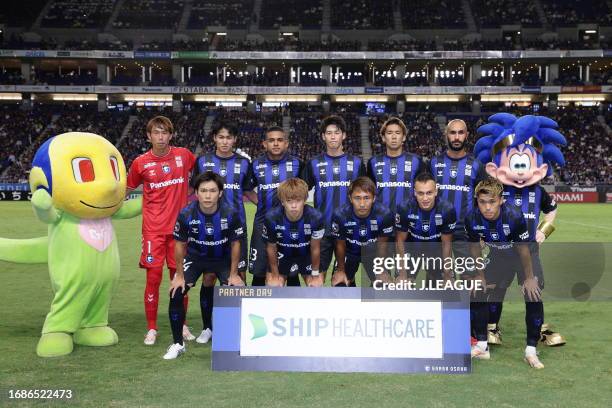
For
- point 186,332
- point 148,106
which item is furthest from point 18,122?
point 186,332

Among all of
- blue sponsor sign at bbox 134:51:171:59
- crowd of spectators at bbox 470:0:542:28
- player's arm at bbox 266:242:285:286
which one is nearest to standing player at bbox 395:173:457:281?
player's arm at bbox 266:242:285:286

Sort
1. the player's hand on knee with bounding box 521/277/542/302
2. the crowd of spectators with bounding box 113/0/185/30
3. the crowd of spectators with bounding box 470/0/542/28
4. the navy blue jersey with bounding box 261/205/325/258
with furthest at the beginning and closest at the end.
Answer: the crowd of spectators with bounding box 113/0/185/30 < the crowd of spectators with bounding box 470/0/542/28 < the navy blue jersey with bounding box 261/205/325/258 < the player's hand on knee with bounding box 521/277/542/302

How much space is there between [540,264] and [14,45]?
44.8 metres

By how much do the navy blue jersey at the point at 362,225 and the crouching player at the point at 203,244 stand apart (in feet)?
2.90

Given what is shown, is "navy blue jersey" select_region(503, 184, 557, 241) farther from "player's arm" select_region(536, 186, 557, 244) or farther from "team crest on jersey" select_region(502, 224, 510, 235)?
"team crest on jersey" select_region(502, 224, 510, 235)

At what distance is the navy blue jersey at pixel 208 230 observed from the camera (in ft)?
17.2

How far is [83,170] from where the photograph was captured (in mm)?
5469

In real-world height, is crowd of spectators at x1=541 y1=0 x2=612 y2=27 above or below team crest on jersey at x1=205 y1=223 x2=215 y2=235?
above

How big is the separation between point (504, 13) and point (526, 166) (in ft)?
149

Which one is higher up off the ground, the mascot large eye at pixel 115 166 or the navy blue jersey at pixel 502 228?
the mascot large eye at pixel 115 166

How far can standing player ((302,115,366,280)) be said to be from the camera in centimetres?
574

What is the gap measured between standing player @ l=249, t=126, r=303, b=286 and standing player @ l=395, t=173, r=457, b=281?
1172 millimetres

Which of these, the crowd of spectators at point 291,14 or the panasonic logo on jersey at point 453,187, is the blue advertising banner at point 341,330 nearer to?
the panasonic logo on jersey at point 453,187

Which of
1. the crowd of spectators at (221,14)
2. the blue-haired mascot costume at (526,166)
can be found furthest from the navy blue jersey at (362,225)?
the crowd of spectators at (221,14)
